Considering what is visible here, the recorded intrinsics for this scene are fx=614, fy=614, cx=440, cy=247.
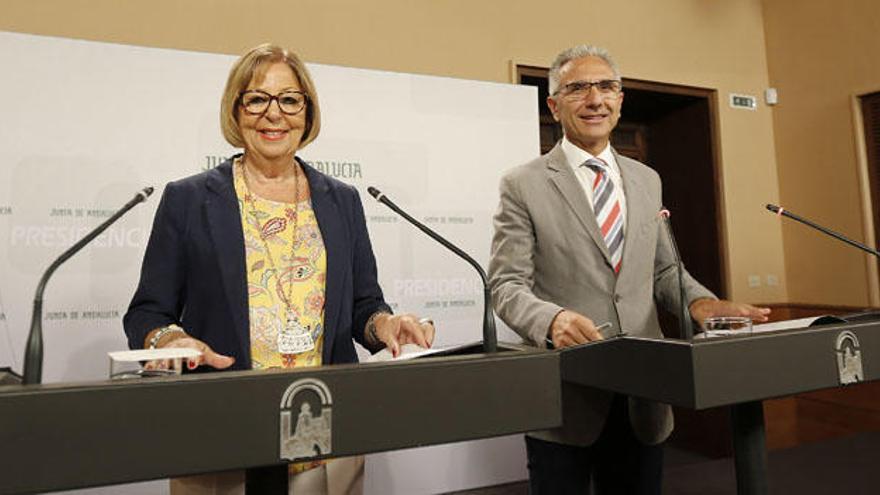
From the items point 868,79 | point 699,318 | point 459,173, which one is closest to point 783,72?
point 868,79

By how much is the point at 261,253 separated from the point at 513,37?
2.78 meters

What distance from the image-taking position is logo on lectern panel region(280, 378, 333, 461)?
0.67m

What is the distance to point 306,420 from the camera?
0.67 meters

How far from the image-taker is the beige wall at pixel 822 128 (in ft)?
12.1

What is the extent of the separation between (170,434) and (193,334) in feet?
2.10

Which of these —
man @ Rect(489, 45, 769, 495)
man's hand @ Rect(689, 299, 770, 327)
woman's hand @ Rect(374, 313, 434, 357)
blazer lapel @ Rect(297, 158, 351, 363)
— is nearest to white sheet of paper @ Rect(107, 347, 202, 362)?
woman's hand @ Rect(374, 313, 434, 357)

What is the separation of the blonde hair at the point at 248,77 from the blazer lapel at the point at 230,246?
0.13 m

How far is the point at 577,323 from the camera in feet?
3.86

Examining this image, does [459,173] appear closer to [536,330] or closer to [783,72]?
[536,330]

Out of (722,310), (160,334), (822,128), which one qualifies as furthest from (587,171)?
(822,128)

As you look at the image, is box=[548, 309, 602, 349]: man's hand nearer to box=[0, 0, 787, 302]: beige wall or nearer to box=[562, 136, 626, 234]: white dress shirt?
box=[562, 136, 626, 234]: white dress shirt

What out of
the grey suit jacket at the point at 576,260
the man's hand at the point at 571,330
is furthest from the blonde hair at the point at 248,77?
the man's hand at the point at 571,330

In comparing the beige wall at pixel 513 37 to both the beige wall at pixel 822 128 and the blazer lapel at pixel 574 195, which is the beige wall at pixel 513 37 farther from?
the blazer lapel at pixel 574 195

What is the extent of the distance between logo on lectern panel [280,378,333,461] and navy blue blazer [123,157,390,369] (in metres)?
0.52
